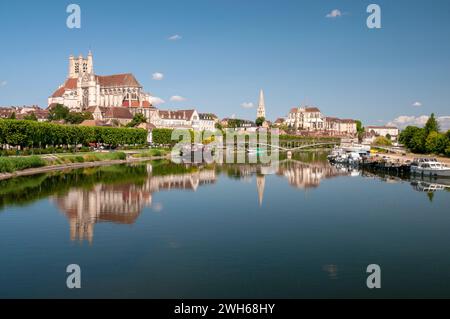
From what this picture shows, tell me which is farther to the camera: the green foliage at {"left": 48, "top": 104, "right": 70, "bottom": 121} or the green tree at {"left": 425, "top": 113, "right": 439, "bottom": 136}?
the green foliage at {"left": 48, "top": 104, "right": 70, "bottom": 121}

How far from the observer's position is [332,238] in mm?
18703

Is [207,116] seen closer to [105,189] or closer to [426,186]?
[426,186]

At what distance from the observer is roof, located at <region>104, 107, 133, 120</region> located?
116081 millimetres

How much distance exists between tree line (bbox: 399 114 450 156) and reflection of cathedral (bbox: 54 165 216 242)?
132 ft

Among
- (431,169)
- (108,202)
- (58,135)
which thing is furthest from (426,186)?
(58,135)

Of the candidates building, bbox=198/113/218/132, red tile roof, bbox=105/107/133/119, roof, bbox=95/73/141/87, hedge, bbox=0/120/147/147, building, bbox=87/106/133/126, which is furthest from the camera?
building, bbox=198/113/218/132

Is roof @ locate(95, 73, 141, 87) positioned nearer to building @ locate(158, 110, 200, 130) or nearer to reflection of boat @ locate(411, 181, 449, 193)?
building @ locate(158, 110, 200, 130)

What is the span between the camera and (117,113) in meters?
118

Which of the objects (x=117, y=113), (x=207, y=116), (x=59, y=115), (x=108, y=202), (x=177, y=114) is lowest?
(x=108, y=202)

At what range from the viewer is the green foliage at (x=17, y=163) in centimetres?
3775

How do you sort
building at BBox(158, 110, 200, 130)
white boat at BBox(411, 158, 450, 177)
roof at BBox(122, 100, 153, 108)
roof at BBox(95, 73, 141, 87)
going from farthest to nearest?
1. building at BBox(158, 110, 200, 130)
2. roof at BBox(95, 73, 141, 87)
3. roof at BBox(122, 100, 153, 108)
4. white boat at BBox(411, 158, 450, 177)

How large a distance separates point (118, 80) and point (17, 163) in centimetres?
10271

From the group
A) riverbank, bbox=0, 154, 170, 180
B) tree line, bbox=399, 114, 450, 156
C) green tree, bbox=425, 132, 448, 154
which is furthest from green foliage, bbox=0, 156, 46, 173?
green tree, bbox=425, 132, 448, 154
